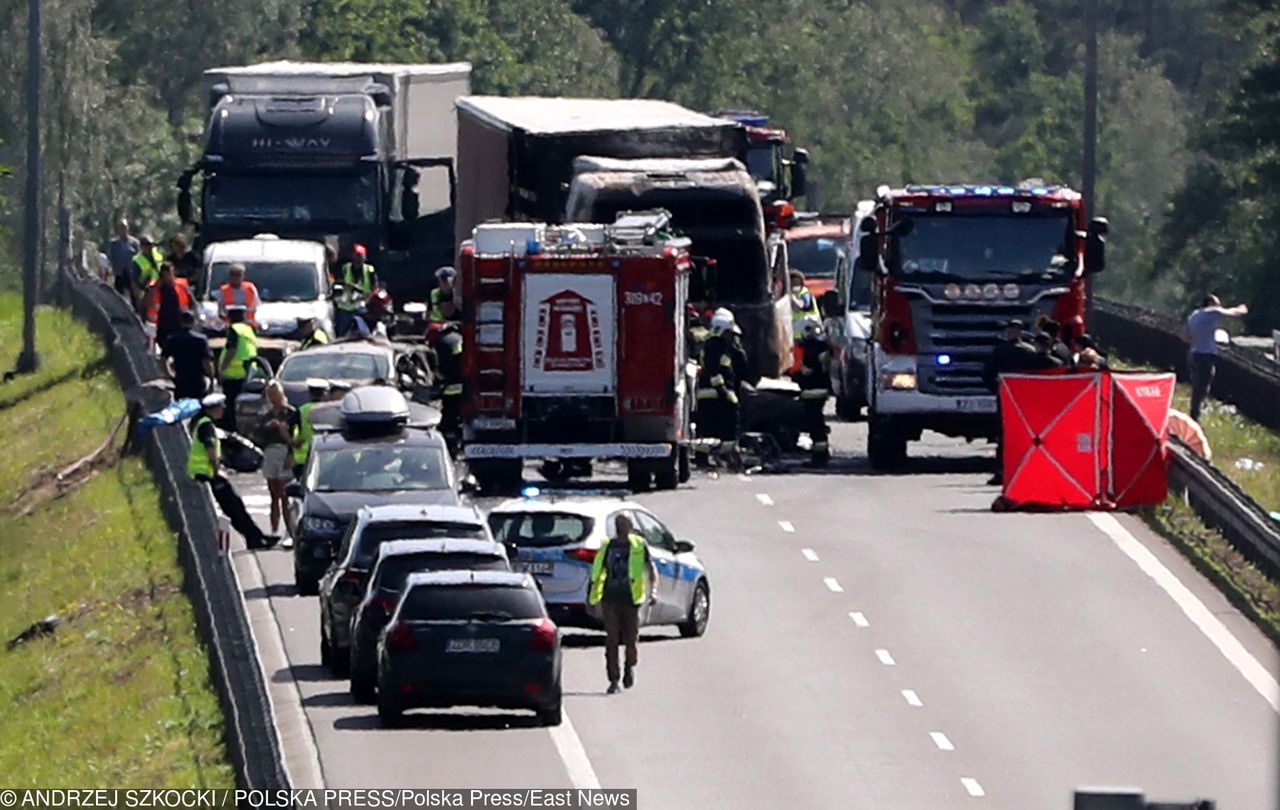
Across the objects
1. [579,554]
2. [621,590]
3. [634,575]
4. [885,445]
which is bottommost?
[885,445]

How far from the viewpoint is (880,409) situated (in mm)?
35938

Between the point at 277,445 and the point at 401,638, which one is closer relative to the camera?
the point at 401,638

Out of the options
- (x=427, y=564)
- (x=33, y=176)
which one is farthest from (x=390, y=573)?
(x=33, y=176)

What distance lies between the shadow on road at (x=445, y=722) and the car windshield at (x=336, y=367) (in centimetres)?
1224

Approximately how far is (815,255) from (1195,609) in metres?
21.1

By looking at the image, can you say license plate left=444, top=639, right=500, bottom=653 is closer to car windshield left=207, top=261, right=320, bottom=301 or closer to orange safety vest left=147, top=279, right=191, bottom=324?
orange safety vest left=147, top=279, right=191, bottom=324

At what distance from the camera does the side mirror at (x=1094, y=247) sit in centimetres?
3491

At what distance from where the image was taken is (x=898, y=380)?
35781 mm

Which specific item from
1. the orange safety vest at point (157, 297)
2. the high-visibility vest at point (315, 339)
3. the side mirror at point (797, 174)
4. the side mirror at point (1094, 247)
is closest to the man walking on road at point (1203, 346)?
the side mirror at point (1094, 247)

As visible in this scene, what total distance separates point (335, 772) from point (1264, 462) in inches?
756

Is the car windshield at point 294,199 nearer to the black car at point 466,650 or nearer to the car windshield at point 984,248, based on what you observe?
the car windshield at point 984,248

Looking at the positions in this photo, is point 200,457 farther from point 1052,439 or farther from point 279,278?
point 279,278

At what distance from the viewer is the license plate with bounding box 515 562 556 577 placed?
2692 centimetres

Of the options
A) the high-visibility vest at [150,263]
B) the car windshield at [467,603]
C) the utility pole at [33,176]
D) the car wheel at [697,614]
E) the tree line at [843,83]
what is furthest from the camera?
the tree line at [843,83]
